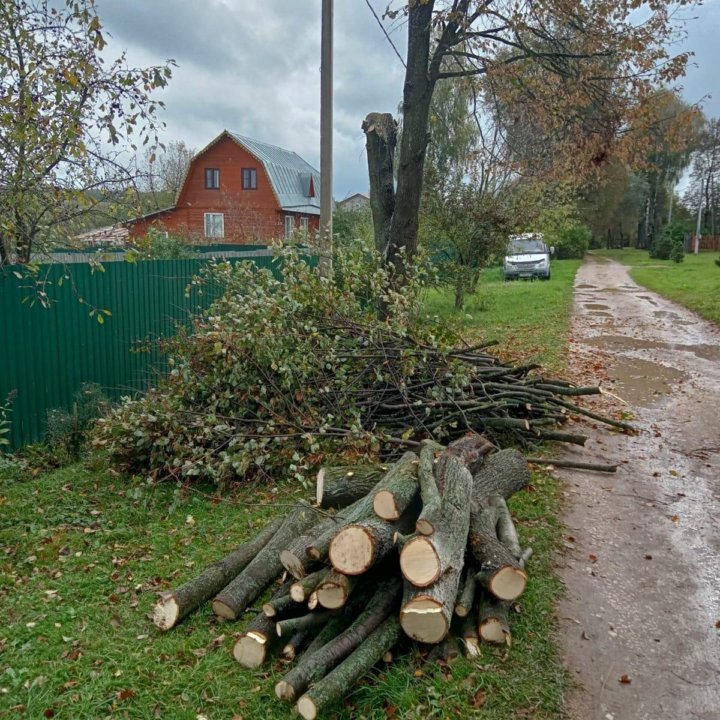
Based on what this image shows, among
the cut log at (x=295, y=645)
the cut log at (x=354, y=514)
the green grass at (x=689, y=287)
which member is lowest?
the cut log at (x=295, y=645)

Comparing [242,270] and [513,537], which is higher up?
[242,270]

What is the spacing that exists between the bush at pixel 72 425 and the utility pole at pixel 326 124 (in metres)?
3.42

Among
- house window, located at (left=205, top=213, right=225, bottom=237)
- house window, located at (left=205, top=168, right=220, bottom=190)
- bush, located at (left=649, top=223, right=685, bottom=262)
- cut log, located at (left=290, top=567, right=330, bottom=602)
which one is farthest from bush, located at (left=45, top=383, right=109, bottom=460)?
Answer: bush, located at (left=649, top=223, right=685, bottom=262)

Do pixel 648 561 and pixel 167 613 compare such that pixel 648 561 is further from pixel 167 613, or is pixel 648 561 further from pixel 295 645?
pixel 167 613

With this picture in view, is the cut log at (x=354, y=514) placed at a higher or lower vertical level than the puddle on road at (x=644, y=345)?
higher

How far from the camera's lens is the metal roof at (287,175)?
32844 millimetres

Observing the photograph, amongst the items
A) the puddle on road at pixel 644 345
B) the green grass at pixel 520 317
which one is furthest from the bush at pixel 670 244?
the puddle on road at pixel 644 345

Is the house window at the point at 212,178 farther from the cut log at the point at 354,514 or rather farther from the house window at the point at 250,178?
the cut log at the point at 354,514

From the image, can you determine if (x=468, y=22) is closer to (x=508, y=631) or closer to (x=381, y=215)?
(x=381, y=215)

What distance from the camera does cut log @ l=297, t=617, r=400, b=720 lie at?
2697 mm

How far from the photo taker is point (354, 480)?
443 centimetres

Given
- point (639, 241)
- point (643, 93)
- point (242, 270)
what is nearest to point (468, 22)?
point (643, 93)

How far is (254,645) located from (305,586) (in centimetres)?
39

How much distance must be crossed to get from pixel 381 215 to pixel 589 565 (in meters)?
7.32
